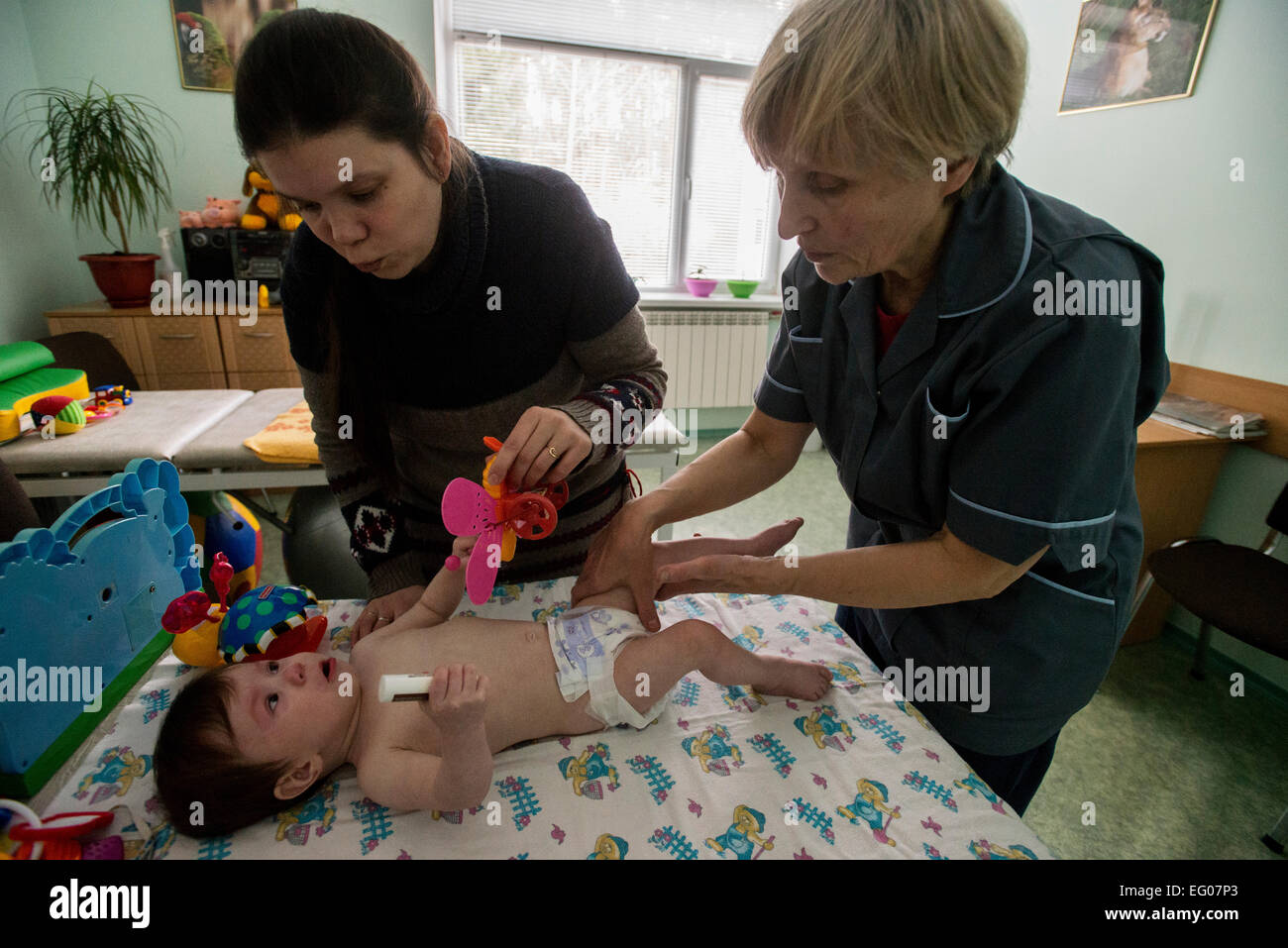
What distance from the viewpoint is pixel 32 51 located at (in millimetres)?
3254

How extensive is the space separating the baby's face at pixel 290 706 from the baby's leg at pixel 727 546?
0.61 meters

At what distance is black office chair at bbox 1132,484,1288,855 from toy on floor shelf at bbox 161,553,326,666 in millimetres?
2251

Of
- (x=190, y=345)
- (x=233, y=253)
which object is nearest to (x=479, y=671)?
(x=190, y=345)

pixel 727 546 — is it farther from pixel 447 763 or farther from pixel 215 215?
pixel 215 215

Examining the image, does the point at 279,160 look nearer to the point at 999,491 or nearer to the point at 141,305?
the point at 999,491

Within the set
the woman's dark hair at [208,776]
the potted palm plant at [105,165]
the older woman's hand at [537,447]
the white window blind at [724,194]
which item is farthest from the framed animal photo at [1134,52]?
the potted palm plant at [105,165]

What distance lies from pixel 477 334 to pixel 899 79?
73 centimetres

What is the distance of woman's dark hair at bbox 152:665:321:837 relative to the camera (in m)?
0.92

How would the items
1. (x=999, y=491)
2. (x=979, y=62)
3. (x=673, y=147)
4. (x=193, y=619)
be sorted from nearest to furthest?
(x=979, y=62), (x=999, y=491), (x=193, y=619), (x=673, y=147)

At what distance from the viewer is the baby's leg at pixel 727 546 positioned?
1.33 metres

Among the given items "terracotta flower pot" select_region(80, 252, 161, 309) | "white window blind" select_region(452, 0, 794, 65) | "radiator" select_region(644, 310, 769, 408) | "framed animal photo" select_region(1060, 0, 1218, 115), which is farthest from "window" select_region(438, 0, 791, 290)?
"terracotta flower pot" select_region(80, 252, 161, 309)

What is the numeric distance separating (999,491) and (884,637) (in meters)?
0.50

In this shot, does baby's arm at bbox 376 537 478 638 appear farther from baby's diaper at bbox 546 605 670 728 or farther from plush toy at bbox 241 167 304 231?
plush toy at bbox 241 167 304 231
